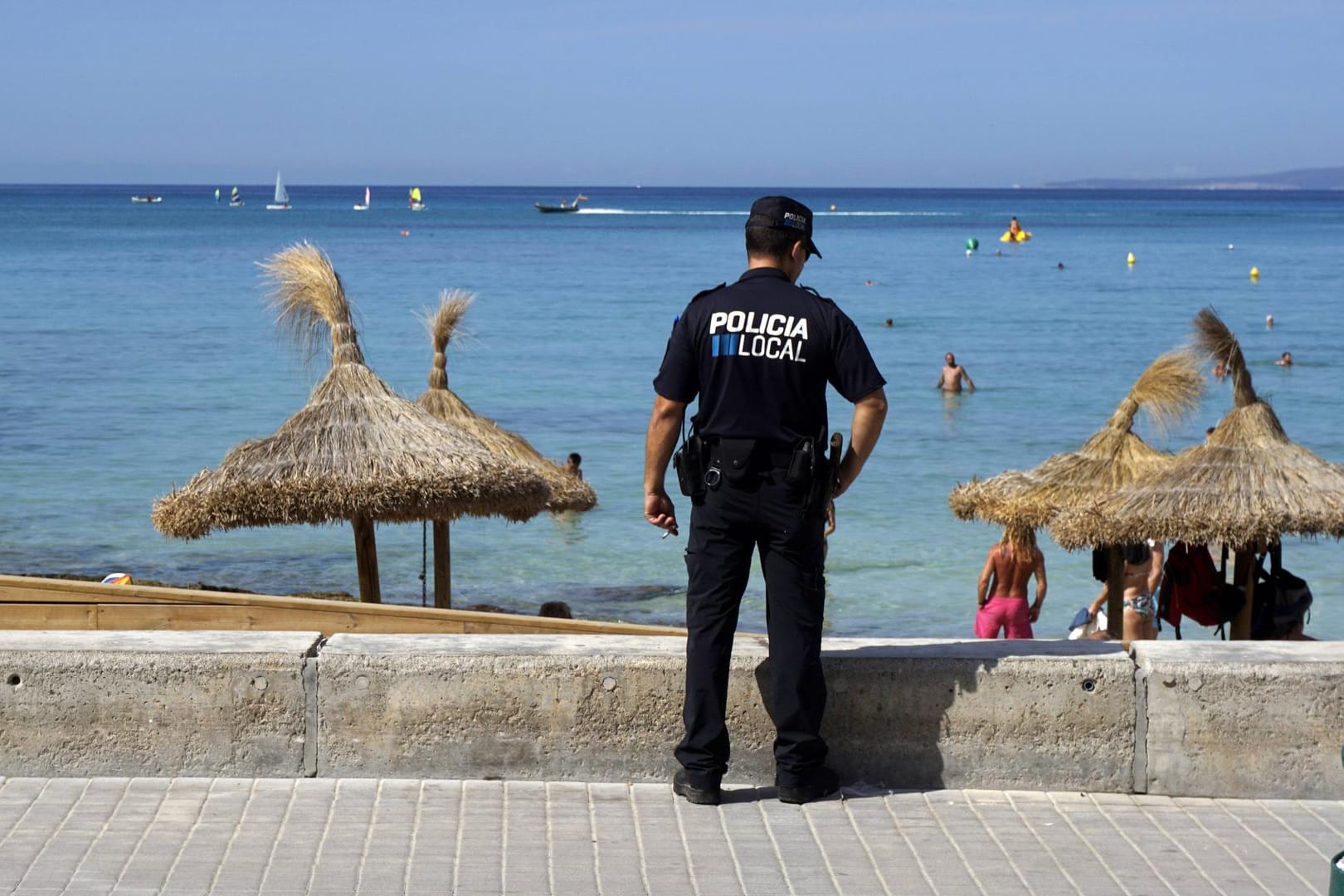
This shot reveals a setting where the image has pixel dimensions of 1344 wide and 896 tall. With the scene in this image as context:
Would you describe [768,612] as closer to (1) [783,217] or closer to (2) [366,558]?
A: (1) [783,217]

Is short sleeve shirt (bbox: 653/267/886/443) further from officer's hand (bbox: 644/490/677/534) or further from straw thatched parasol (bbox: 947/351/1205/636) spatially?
straw thatched parasol (bbox: 947/351/1205/636)

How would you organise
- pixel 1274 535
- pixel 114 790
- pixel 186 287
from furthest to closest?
pixel 186 287, pixel 1274 535, pixel 114 790

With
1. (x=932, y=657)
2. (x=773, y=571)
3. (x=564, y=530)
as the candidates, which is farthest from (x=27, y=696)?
(x=564, y=530)

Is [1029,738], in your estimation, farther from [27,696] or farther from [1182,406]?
[1182,406]

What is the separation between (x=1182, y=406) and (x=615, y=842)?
6147 mm

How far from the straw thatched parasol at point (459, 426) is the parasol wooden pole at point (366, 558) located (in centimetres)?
54

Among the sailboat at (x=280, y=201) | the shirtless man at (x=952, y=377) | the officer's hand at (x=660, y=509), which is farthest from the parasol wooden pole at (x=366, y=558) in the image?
the sailboat at (x=280, y=201)

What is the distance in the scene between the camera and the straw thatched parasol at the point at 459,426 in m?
10.5

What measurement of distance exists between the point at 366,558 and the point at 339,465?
1077 mm

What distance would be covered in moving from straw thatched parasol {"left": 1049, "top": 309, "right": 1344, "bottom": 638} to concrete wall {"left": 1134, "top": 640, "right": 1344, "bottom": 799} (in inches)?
146

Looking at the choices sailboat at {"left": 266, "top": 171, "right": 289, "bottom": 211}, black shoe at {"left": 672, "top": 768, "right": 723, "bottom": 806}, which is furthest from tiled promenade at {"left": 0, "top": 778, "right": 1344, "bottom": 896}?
sailboat at {"left": 266, "top": 171, "right": 289, "bottom": 211}

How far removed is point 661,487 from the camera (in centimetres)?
520

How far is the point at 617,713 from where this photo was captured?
17.4 feet

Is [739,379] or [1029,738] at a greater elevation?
[739,379]
